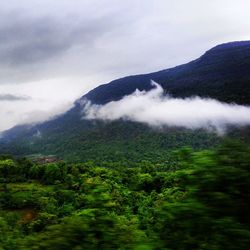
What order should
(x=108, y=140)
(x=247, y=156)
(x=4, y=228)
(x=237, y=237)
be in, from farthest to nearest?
1. (x=108, y=140)
2. (x=4, y=228)
3. (x=247, y=156)
4. (x=237, y=237)

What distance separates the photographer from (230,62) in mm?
189000

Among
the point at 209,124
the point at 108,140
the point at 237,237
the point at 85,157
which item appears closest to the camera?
the point at 237,237

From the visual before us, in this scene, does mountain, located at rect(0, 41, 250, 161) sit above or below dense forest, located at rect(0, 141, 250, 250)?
below

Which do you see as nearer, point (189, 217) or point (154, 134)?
point (189, 217)

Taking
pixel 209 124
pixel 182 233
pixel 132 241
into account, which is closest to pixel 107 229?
pixel 132 241

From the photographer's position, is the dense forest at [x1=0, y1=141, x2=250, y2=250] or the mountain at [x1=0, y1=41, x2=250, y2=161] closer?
the dense forest at [x1=0, y1=141, x2=250, y2=250]

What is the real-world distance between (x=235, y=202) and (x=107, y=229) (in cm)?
142

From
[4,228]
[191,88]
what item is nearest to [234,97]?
[191,88]

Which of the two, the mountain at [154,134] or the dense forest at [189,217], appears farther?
the mountain at [154,134]

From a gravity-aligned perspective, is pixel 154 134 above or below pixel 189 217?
below

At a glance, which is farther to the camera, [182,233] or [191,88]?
[191,88]

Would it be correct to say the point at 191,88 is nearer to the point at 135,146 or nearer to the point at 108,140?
the point at 108,140

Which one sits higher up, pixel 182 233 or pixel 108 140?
pixel 182 233

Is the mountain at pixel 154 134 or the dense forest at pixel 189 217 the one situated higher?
the dense forest at pixel 189 217
